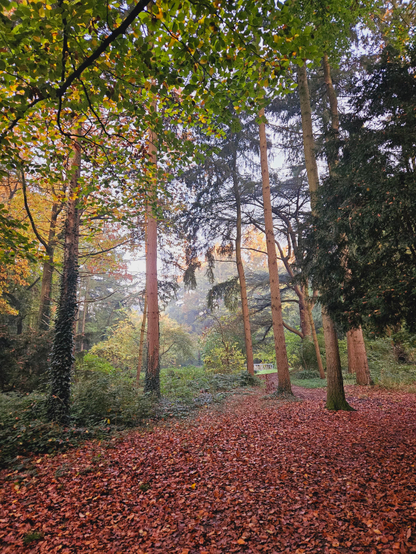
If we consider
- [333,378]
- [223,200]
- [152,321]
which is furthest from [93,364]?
[223,200]

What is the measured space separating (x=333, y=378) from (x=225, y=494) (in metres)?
4.41

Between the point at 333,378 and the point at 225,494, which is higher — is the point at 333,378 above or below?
above

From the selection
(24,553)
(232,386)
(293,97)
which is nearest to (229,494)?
(24,553)

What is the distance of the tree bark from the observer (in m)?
6.33

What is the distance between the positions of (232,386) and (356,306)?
7.74 metres

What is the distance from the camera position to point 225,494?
311cm

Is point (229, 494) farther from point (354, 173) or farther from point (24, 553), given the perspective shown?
point (354, 173)

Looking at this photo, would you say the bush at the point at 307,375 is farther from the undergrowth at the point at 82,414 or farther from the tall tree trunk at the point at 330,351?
the tall tree trunk at the point at 330,351

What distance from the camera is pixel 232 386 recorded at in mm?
11234

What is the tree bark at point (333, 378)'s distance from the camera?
633cm

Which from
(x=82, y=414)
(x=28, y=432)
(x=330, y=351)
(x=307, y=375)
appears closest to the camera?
(x=28, y=432)

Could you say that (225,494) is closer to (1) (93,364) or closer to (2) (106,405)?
(2) (106,405)

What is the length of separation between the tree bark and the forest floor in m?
1.21

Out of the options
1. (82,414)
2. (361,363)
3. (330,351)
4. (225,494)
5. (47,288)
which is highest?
(47,288)
